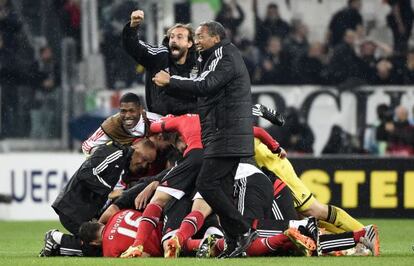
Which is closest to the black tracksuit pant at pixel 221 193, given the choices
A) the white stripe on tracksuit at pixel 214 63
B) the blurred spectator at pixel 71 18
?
the white stripe on tracksuit at pixel 214 63

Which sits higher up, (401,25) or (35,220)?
(401,25)

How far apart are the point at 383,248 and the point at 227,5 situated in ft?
22.0

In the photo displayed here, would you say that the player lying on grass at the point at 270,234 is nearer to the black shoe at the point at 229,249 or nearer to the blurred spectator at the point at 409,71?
the black shoe at the point at 229,249

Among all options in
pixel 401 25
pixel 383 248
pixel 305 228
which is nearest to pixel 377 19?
pixel 401 25

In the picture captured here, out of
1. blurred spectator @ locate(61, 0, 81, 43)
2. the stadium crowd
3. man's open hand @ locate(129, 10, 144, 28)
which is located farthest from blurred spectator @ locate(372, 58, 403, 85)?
man's open hand @ locate(129, 10, 144, 28)

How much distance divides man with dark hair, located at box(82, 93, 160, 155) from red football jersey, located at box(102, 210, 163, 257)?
4.01ft

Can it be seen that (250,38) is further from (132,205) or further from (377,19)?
(132,205)

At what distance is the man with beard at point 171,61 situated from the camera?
1211 centimetres

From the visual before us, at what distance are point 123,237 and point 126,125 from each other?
1.52m

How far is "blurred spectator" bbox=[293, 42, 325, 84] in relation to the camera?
18.0 m

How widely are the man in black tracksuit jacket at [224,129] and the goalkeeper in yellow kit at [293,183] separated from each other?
1.27 m

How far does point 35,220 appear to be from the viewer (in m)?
17.2

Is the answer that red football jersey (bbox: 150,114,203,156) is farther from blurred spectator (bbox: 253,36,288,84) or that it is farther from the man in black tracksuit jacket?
blurred spectator (bbox: 253,36,288,84)

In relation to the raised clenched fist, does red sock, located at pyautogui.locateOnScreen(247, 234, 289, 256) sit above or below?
below
